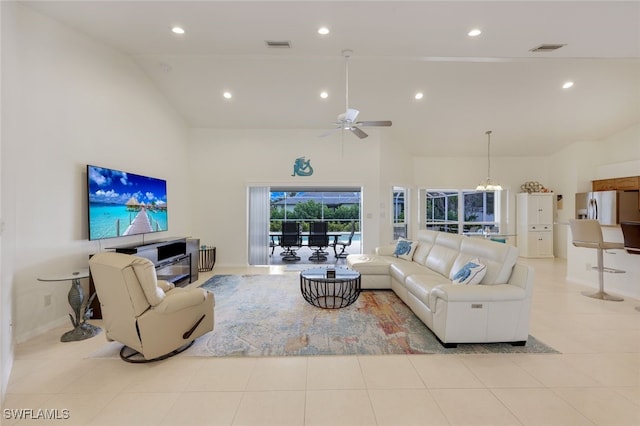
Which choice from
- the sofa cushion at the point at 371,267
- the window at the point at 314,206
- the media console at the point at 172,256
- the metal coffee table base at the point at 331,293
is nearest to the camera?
the metal coffee table base at the point at 331,293

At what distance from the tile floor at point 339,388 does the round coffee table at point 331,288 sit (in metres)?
1.28

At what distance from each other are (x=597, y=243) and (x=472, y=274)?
2.90 meters

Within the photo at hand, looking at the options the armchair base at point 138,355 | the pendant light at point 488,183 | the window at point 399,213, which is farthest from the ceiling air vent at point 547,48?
the armchair base at point 138,355

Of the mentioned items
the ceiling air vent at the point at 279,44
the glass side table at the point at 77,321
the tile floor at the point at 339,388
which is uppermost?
the ceiling air vent at the point at 279,44

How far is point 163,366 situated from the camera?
2.52 m

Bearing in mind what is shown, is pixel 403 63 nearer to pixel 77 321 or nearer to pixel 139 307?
pixel 139 307

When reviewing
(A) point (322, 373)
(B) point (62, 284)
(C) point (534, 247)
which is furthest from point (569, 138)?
(B) point (62, 284)

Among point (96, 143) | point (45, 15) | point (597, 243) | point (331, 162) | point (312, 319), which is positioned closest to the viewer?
point (45, 15)

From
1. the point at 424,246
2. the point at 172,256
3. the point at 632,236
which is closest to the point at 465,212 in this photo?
the point at 424,246

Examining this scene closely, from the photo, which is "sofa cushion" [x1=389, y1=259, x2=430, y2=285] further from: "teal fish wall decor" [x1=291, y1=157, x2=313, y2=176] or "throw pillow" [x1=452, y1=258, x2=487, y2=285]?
"teal fish wall decor" [x1=291, y1=157, x2=313, y2=176]

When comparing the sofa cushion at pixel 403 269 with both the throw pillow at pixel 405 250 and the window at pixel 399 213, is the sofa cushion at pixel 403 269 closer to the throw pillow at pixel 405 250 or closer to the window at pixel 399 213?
the throw pillow at pixel 405 250

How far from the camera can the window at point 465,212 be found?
8.41 meters

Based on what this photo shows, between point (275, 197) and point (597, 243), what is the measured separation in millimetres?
9123

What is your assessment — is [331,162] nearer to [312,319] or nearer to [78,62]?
[312,319]
